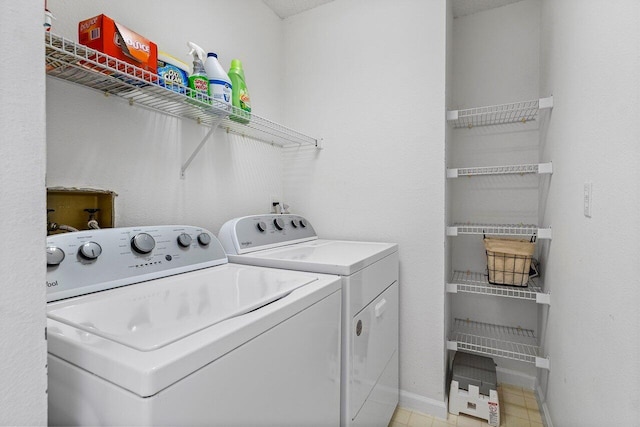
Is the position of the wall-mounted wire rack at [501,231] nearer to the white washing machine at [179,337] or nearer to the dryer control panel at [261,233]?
the dryer control panel at [261,233]

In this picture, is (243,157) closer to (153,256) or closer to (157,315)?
(153,256)

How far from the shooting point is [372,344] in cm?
144

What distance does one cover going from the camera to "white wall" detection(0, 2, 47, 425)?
0.40 metres

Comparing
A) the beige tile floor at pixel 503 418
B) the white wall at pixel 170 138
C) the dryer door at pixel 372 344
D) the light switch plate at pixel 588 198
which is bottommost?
the beige tile floor at pixel 503 418

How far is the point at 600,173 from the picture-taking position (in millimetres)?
1043

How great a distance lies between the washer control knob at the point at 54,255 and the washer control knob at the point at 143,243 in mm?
209

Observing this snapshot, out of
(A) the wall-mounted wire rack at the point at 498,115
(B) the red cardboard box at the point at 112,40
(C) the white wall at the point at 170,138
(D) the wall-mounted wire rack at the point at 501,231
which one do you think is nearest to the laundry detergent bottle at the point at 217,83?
(C) the white wall at the point at 170,138

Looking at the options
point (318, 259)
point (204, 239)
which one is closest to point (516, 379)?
point (318, 259)

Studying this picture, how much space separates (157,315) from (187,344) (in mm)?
208

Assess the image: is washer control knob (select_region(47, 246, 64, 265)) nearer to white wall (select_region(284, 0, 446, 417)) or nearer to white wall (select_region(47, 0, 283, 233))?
white wall (select_region(47, 0, 283, 233))

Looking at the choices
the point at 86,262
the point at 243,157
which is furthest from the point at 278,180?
the point at 86,262

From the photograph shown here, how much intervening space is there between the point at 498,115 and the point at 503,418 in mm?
1862

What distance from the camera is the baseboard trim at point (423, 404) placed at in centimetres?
185

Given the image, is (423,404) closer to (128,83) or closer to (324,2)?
(128,83)
